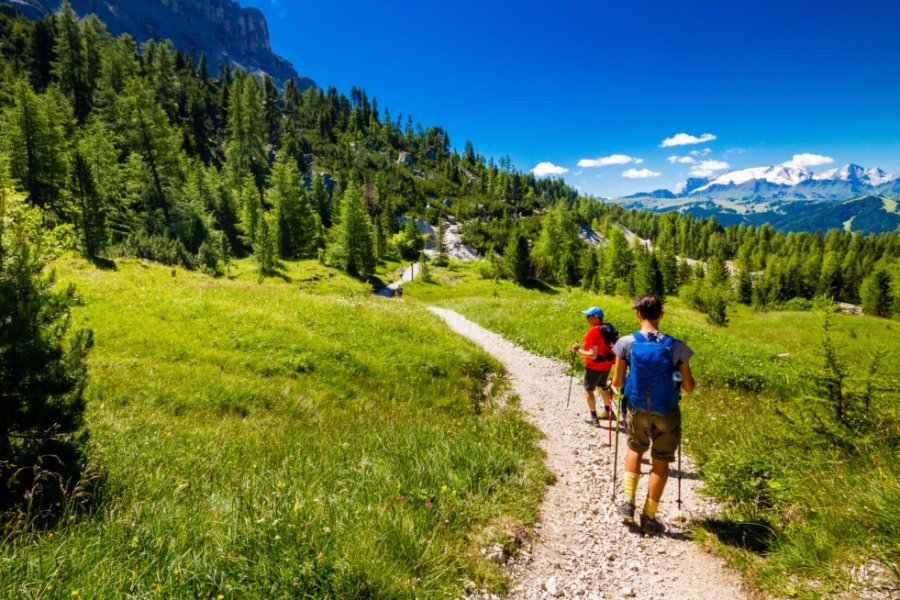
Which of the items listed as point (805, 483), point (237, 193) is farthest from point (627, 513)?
point (237, 193)

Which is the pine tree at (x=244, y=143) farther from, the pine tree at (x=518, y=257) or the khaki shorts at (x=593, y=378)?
the khaki shorts at (x=593, y=378)

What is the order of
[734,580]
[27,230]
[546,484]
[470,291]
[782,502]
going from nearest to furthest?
[734,580] → [27,230] → [782,502] → [546,484] → [470,291]

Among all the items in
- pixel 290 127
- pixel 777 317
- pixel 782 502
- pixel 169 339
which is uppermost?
pixel 290 127

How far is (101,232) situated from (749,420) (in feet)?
170

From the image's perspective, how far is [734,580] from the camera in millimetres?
4488

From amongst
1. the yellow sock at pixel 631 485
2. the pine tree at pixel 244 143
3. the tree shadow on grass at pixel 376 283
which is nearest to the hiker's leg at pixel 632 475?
the yellow sock at pixel 631 485

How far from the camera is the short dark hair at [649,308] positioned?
5621mm

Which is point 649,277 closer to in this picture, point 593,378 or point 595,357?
point 593,378

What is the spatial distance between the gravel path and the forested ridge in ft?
49.1

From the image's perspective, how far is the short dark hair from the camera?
5.62 m

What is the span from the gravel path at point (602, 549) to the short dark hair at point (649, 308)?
3229mm

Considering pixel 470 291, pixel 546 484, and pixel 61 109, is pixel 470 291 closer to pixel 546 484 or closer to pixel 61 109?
pixel 546 484

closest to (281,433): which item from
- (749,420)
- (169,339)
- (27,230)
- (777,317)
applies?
(27,230)

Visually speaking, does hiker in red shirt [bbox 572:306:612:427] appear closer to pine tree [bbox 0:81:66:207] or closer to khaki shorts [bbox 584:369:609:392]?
khaki shorts [bbox 584:369:609:392]
